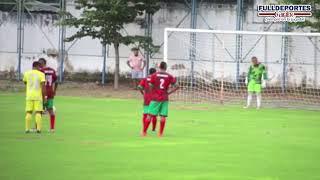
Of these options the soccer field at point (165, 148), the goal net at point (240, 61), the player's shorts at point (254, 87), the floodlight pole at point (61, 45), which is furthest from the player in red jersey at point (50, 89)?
the floodlight pole at point (61, 45)

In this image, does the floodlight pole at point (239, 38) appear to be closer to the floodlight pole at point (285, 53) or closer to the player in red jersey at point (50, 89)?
the floodlight pole at point (285, 53)

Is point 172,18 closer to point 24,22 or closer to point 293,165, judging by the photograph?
point 24,22

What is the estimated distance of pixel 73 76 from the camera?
39969mm

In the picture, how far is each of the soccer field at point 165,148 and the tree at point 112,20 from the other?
10.6m

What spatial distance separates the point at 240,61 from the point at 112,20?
705 centimetres

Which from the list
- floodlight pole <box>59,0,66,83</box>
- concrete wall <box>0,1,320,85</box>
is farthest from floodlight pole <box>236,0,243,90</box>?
floodlight pole <box>59,0,66,83</box>

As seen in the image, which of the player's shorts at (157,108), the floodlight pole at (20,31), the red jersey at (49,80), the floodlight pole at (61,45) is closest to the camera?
the player's shorts at (157,108)

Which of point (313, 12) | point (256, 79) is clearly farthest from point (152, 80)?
point (313, 12)

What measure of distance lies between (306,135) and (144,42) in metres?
18.0

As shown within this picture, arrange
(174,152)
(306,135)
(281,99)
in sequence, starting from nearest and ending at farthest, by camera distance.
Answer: (174,152) → (306,135) → (281,99)

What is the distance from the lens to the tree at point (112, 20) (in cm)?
3528

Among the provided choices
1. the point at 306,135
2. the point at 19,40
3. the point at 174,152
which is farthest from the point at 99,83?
the point at 174,152

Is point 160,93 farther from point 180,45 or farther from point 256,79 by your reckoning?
point 180,45

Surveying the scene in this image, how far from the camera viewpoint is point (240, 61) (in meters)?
38.0
